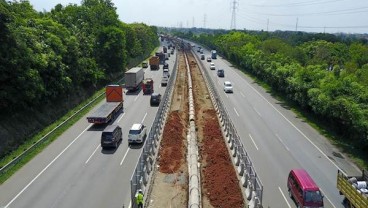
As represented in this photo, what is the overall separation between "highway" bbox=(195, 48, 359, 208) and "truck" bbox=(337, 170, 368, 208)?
184cm

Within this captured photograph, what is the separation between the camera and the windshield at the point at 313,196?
82.3ft

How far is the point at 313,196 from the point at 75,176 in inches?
775

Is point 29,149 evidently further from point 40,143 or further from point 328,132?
point 328,132

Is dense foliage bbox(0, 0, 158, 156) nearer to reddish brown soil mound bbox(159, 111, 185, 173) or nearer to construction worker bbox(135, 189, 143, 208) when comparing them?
reddish brown soil mound bbox(159, 111, 185, 173)

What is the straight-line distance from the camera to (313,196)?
25.2 m

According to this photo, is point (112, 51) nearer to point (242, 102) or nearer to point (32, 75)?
point (242, 102)

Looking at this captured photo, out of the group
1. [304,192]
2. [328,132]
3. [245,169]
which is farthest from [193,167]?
[328,132]

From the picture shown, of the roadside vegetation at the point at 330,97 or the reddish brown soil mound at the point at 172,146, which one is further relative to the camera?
the roadside vegetation at the point at 330,97

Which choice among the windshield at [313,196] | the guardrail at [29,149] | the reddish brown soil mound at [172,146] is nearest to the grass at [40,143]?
the guardrail at [29,149]

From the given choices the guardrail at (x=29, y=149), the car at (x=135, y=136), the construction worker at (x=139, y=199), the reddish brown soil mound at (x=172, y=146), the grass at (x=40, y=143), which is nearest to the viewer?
the construction worker at (x=139, y=199)

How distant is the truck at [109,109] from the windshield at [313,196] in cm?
2778

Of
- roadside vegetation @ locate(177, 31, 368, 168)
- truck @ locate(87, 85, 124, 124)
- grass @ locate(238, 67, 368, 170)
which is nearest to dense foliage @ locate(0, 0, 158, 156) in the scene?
truck @ locate(87, 85, 124, 124)

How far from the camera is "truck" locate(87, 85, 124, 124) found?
149ft

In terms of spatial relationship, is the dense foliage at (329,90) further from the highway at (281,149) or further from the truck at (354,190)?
the truck at (354,190)
